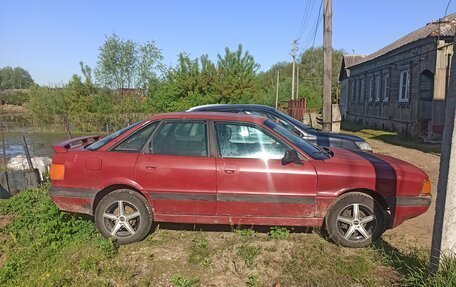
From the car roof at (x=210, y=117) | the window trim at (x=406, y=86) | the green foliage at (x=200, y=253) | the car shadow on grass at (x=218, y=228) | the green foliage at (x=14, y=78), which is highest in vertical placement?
the green foliage at (x=14, y=78)

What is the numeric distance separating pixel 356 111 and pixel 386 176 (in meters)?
26.5

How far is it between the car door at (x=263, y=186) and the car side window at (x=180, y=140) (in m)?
0.33

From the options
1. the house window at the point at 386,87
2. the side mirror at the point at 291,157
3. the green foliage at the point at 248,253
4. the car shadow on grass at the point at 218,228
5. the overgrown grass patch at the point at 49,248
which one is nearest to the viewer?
the overgrown grass patch at the point at 49,248

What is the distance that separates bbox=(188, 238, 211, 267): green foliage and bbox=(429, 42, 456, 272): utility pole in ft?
7.18

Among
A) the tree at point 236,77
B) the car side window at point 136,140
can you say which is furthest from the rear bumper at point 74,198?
the tree at point 236,77

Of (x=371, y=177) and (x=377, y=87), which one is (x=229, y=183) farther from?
(x=377, y=87)

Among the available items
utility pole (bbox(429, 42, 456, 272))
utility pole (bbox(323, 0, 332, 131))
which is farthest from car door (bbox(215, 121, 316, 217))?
utility pole (bbox(323, 0, 332, 131))

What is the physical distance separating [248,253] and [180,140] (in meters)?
1.60

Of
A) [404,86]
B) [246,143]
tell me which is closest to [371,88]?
[404,86]

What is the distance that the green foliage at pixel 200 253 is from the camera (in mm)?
3747

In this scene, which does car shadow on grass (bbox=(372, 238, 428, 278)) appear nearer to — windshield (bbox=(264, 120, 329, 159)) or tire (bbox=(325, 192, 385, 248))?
tire (bbox=(325, 192, 385, 248))

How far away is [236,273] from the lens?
11.6ft

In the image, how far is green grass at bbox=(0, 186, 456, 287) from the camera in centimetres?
338

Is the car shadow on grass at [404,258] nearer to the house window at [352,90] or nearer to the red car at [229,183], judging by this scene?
the red car at [229,183]
